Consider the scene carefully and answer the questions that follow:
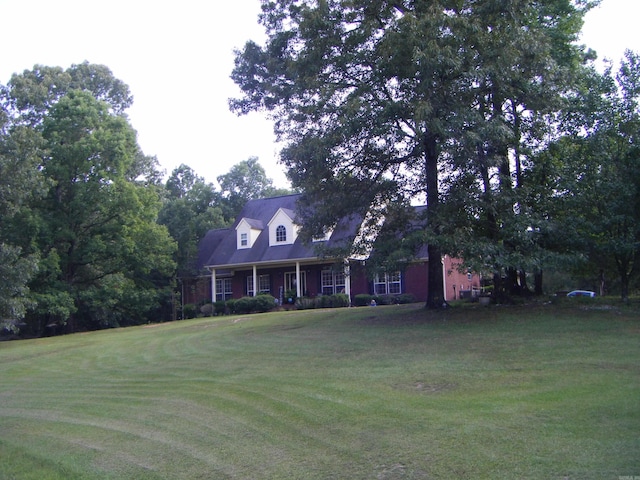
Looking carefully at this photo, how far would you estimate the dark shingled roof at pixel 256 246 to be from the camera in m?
35.8

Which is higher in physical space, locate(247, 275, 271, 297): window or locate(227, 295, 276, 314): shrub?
locate(247, 275, 271, 297): window

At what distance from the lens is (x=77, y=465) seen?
8.34 m

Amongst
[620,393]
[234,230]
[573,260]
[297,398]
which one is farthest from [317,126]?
[234,230]

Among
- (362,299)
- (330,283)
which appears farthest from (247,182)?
(362,299)

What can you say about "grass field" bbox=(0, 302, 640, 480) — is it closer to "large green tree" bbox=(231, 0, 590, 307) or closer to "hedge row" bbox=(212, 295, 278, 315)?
"large green tree" bbox=(231, 0, 590, 307)

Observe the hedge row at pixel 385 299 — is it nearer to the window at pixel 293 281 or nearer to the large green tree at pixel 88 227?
the window at pixel 293 281

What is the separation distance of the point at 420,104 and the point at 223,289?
2617cm

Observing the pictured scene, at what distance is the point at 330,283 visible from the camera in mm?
35938

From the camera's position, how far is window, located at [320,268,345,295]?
116 ft

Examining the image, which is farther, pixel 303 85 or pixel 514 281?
pixel 514 281

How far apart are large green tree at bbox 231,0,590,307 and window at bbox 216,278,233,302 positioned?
20008 mm

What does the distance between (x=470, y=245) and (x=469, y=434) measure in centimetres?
957

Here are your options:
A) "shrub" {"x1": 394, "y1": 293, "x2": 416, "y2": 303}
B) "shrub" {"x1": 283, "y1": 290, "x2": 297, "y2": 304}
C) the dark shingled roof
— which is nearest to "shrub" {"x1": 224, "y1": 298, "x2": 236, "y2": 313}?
"shrub" {"x1": 283, "y1": 290, "x2": 297, "y2": 304}

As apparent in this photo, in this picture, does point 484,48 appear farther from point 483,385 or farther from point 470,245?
point 483,385
